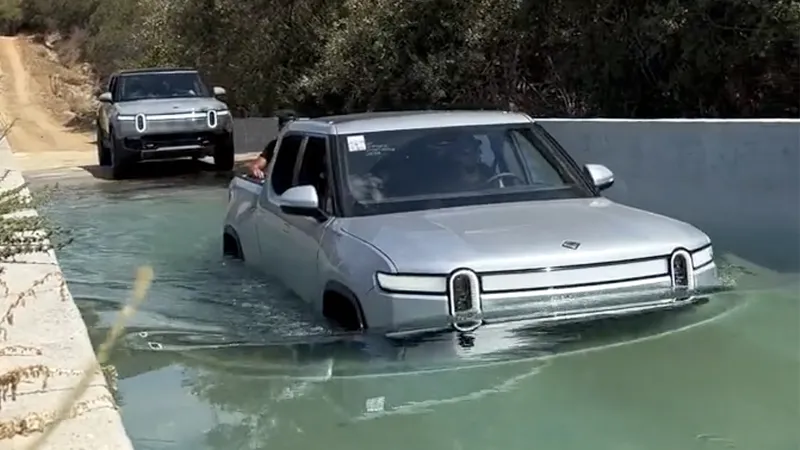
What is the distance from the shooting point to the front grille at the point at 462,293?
5594mm

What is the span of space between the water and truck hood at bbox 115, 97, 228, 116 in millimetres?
12377

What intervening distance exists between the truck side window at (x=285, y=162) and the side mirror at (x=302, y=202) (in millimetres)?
930

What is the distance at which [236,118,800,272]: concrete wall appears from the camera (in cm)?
1030

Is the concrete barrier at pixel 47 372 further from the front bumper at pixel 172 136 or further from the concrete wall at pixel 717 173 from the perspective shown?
the front bumper at pixel 172 136

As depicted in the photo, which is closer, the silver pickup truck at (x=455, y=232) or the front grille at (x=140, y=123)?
the silver pickup truck at (x=455, y=232)

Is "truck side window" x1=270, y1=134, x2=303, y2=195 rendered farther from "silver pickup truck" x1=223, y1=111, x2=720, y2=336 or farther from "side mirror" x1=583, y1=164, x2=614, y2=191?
"side mirror" x1=583, y1=164, x2=614, y2=191

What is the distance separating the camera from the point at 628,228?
6.19 m

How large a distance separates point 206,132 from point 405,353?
14398mm

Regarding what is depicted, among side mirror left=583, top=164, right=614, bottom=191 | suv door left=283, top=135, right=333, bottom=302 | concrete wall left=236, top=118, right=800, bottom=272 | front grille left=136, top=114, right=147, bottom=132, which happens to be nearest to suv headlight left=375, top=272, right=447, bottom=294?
suv door left=283, top=135, right=333, bottom=302

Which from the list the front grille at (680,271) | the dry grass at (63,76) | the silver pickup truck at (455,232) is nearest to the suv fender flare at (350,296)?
the silver pickup truck at (455,232)

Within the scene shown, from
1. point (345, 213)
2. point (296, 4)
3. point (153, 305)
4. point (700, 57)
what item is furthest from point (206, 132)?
point (345, 213)

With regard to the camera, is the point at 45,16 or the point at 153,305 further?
the point at 45,16

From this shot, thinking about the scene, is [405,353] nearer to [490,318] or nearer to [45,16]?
[490,318]

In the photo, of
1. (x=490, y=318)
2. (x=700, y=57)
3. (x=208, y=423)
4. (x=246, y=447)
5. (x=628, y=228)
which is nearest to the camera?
(x=246, y=447)
